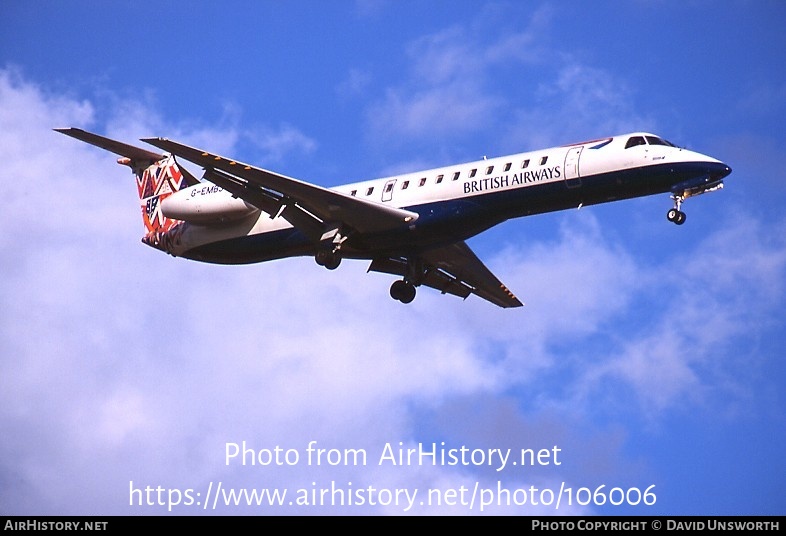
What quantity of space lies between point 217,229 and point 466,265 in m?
6.64

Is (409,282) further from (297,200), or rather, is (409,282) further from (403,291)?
(297,200)

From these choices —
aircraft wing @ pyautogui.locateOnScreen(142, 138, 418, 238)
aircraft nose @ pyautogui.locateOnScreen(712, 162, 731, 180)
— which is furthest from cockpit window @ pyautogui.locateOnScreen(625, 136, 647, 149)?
aircraft wing @ pyautogui.locateOnScreen(142, 138, 418, 238)

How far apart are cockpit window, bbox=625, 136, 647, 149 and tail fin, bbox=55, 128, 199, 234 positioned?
1251cm

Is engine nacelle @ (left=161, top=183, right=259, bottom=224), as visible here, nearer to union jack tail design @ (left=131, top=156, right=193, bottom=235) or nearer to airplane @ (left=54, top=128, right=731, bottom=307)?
airplane @ (left=54, top=128, right=731, bottom=307)

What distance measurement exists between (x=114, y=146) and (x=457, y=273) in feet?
31.4

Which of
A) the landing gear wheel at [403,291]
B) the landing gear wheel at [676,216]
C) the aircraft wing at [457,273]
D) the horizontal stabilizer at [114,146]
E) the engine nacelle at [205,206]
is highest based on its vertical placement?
the horizontal stabilizer at [114,146]

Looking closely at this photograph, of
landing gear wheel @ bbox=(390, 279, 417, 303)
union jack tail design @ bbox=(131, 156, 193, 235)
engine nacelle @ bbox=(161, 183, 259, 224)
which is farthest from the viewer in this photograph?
union jack tail design @ bbox=(131, 156, 193, 235)

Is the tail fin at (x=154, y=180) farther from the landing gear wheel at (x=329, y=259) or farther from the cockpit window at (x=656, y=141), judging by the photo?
the cockpit window at (x=656, y=141)

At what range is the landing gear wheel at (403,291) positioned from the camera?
3844cm

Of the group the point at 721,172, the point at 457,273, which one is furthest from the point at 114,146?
the point at 721,172

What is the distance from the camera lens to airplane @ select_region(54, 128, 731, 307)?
1320 inches

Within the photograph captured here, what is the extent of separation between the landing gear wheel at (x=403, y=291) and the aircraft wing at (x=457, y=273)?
335mm

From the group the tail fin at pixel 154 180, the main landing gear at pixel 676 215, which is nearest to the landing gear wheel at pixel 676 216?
the main landing gear at pixel 676 215
